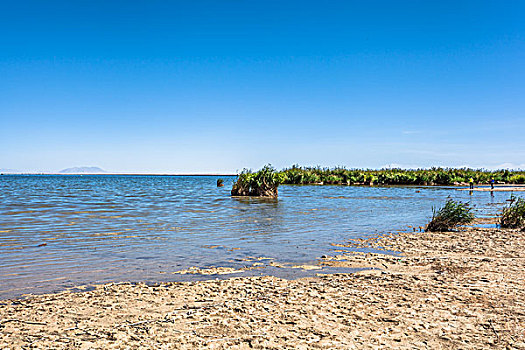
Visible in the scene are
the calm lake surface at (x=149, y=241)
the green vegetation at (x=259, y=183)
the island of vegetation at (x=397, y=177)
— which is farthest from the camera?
the island of vegetation at (x=397, y=177)

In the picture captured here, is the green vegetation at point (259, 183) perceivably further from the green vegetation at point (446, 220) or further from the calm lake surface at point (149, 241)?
the green vegetation at point (446, 220)

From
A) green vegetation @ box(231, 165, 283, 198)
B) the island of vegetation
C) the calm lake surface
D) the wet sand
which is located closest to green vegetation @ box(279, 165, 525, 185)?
the island of vegetation

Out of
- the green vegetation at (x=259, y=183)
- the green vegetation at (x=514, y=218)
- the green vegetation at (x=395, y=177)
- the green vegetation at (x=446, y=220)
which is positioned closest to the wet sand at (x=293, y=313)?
the green vegetation at (x=446, y=220)

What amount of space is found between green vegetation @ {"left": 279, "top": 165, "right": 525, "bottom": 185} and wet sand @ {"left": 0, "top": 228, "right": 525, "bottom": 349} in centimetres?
5679

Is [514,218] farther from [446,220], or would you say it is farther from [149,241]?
[149,241]

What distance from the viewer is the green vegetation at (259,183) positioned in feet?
110

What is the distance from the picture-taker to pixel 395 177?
2621 inches

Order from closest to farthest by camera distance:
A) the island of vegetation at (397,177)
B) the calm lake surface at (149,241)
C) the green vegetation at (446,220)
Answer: the calm lake surface at (149,241)
the green vegetation at (446,220)
the island of vegetation at (397,177)

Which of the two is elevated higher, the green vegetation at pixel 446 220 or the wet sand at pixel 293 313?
the green vegetation at pixel 446 220

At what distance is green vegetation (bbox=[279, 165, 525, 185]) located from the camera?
6600cm

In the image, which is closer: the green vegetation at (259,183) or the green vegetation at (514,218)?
the green vegetation at (514,218)

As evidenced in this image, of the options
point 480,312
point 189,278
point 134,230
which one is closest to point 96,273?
point 189,278

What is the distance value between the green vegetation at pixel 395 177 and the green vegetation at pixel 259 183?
3021cm

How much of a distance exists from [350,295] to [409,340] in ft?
5.96
